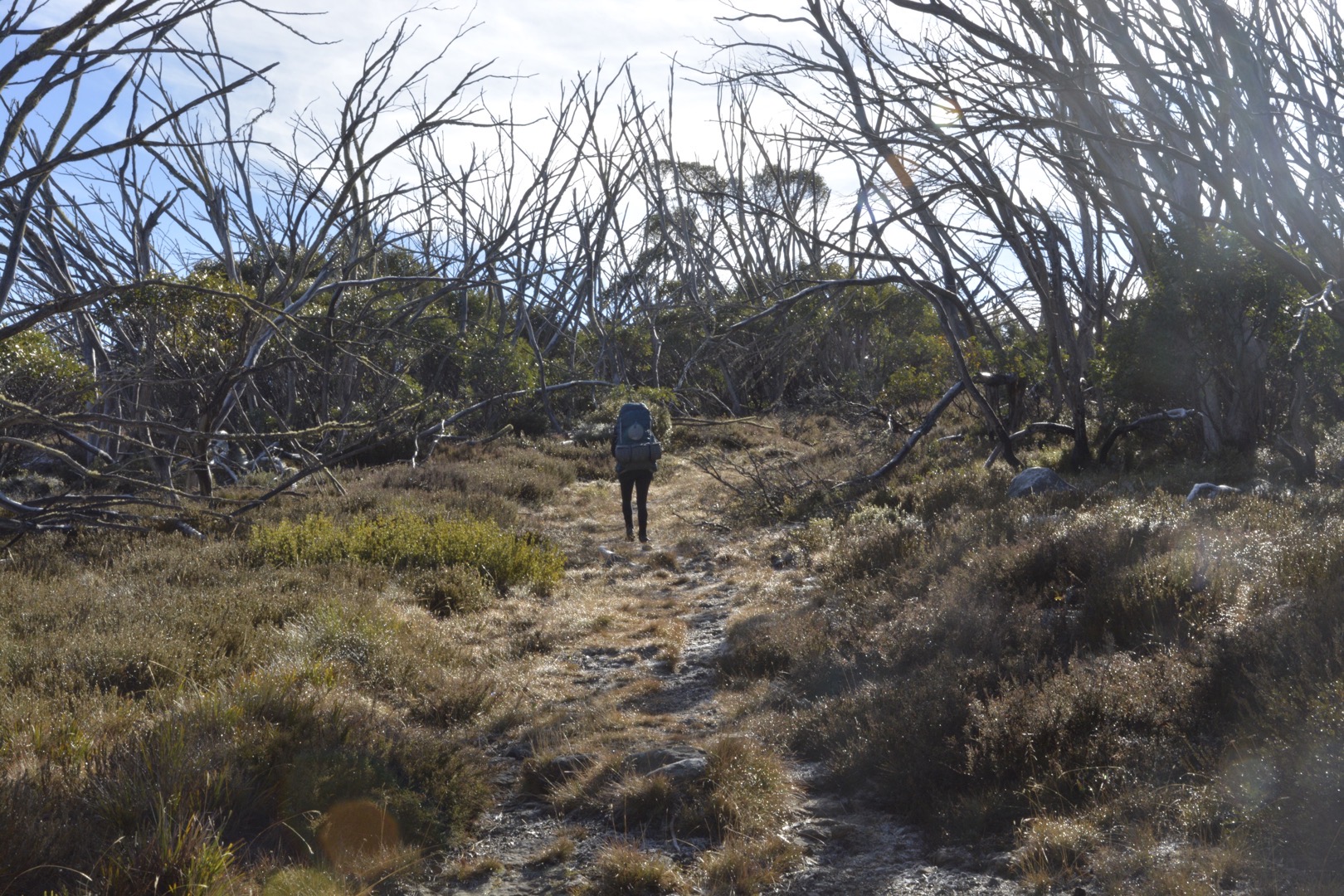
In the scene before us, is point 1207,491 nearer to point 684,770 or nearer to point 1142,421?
point 1142,421

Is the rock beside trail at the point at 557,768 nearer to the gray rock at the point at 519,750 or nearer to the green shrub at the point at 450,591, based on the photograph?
the gray rock at the point at 519,750

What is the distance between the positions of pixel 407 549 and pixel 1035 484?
6.49 m

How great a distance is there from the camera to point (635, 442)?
11.5 meters

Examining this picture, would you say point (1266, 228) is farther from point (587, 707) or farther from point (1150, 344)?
point (587, 707)

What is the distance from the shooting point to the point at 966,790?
13.1 ft

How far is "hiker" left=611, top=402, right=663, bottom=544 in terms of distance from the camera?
11398 millimetres

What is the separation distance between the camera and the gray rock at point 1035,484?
31.1 ft

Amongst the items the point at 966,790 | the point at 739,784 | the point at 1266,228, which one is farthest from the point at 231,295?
the point at 1266,228

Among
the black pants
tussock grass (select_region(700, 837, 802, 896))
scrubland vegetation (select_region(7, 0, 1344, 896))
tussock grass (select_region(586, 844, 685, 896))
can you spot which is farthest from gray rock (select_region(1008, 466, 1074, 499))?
tussock grass (select_region(586, 844, 685, 896))

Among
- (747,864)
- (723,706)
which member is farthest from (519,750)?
(747,864)

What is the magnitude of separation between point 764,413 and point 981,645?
69.3 feet

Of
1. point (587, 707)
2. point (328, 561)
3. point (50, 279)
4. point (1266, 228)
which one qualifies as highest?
point (50, 279)

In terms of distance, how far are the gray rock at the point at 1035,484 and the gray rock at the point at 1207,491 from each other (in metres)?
1.17

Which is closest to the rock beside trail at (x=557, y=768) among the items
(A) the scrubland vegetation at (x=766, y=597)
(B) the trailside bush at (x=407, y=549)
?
(A) the scrubland vegetation at (x=766, y=597)
